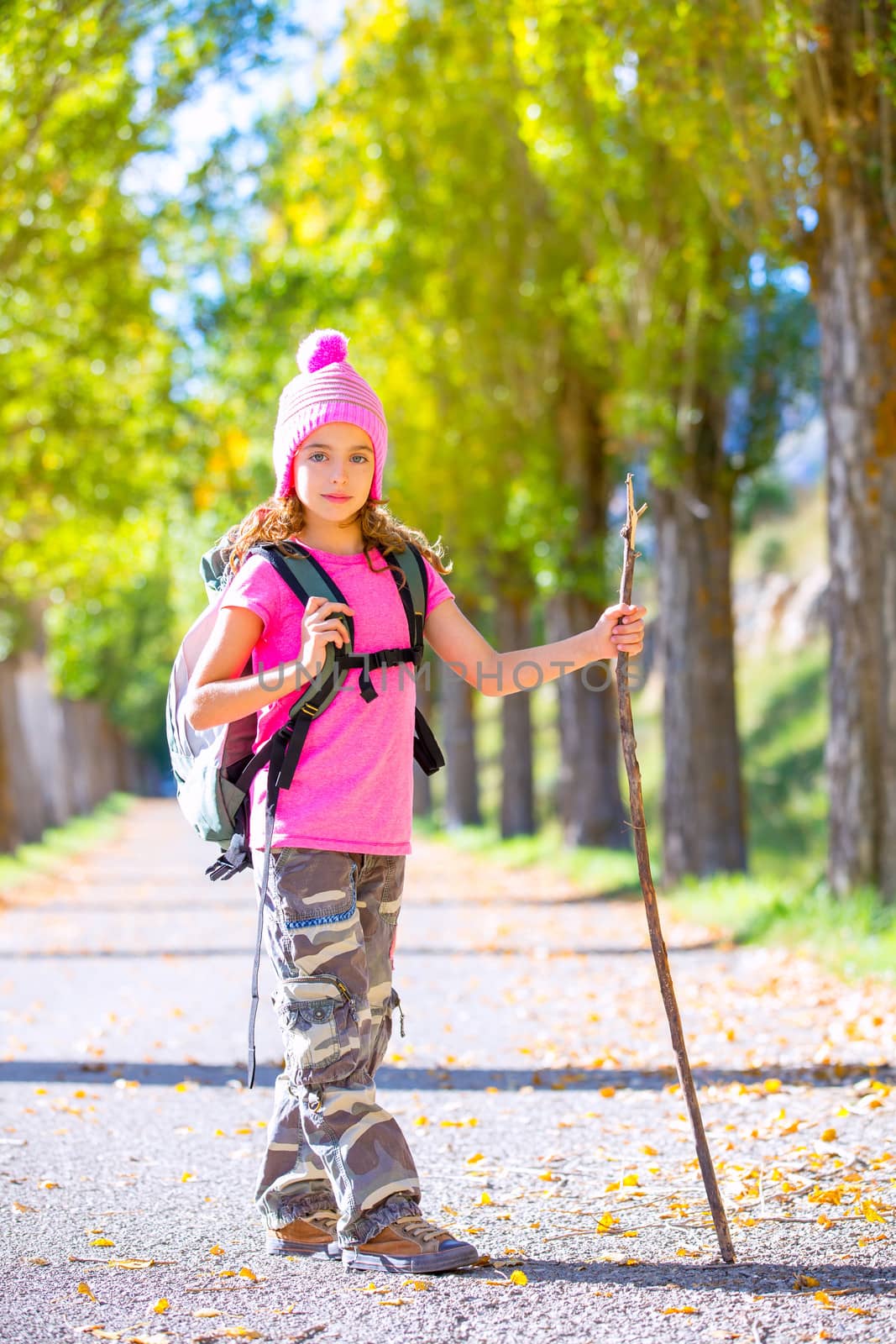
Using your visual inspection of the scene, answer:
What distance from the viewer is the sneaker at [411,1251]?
12.3 ft

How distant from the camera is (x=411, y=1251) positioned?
378 centimetres

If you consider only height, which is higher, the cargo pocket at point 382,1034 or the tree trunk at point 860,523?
the tree trunk at point 860,523

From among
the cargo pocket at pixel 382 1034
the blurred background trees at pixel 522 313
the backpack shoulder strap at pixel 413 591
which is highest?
the blurred background trees at pixel 522 313

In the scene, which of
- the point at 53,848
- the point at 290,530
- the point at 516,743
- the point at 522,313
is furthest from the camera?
the point at 53,848

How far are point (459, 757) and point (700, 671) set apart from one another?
13.2 meters

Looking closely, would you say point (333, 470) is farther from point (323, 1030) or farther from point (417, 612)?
point (323, 1030)

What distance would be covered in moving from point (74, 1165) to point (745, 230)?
7.95 meters

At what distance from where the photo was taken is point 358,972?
3895 mm

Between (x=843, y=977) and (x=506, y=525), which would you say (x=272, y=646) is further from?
(x=506, y=525)

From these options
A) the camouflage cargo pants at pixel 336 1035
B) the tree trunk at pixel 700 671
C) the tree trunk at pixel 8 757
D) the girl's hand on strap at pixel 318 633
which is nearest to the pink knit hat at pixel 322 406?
the girl's hand on strap at pixel 318 633

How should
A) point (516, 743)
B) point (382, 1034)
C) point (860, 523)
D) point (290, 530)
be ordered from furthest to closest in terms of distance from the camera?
1. point (516, 743)
2. point (860, 523)
3. point (290, 530)
4. point (382, 1034)

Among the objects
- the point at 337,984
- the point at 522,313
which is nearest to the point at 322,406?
the point at 337,984

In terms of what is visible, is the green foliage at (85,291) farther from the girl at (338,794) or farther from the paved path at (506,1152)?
the girl at (338,794)

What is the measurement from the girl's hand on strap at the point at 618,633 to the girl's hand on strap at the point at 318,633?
0.64m
